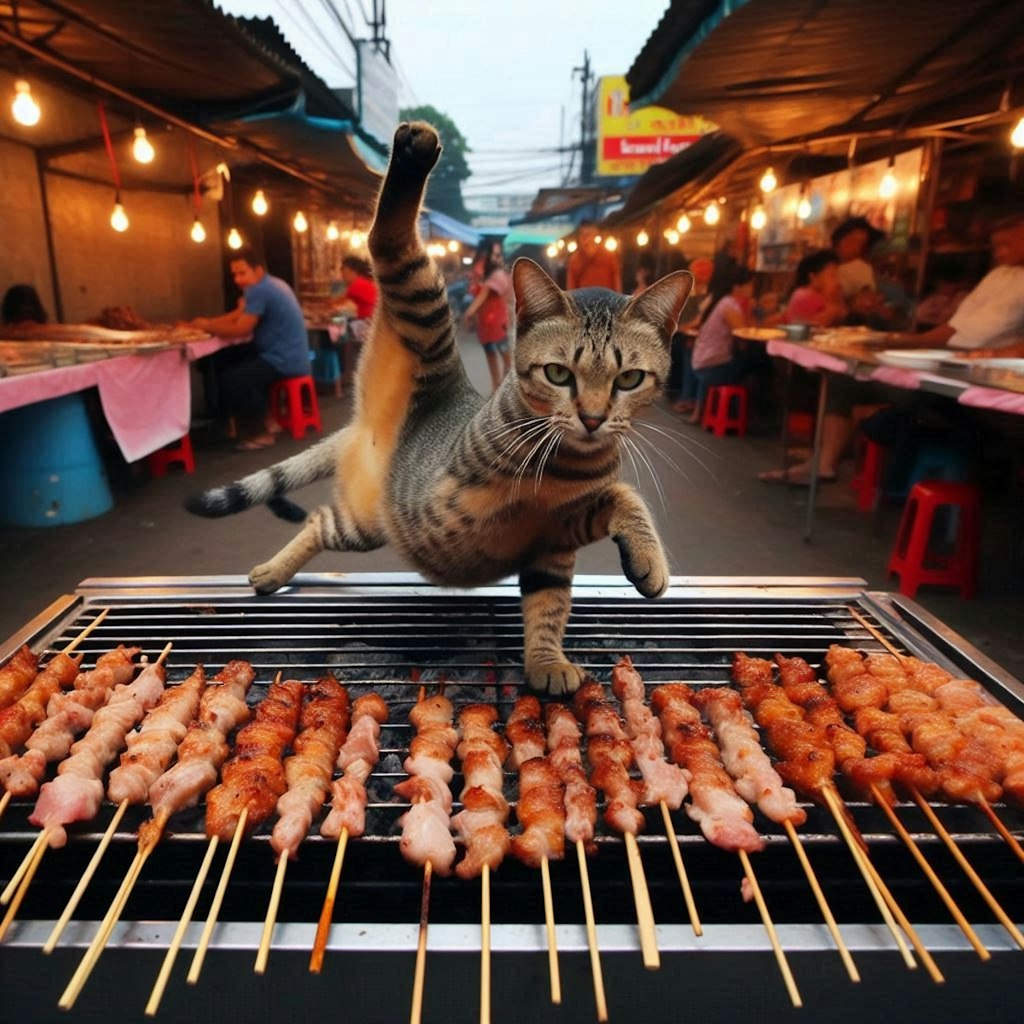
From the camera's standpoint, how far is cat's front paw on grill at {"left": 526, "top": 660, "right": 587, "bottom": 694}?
2.55 metres

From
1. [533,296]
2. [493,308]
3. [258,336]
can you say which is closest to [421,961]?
[533,296]

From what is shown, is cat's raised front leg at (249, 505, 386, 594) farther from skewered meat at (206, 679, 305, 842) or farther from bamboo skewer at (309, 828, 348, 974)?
bamboo skewer at (309, 828, 348, 974)

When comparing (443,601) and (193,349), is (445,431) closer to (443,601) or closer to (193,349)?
(443,601)

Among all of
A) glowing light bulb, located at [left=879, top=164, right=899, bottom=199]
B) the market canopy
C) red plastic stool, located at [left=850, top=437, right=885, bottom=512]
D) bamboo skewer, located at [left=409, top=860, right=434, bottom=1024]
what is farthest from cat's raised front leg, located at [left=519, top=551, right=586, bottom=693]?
glowing light bulb, located at [left=879, top=164, right=899, bottom=199]

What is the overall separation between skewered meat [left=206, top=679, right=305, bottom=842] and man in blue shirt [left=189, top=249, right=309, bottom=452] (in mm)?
7159

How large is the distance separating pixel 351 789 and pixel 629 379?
146 centimetres

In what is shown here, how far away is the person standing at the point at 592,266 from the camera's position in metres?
12.7

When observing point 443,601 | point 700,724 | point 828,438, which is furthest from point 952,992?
point 828,438

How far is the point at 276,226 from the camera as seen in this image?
48.5 ft

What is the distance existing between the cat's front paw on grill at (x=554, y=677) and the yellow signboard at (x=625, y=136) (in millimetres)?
29395

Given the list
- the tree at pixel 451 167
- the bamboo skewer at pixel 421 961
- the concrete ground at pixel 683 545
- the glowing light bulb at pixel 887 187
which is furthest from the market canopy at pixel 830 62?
the tree at pixel 451 167

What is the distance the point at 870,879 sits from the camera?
170 centimetres

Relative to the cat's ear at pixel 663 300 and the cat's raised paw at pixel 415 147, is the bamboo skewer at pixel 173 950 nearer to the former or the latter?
the cat's ear at pixel 663 300

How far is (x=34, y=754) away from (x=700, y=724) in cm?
200
